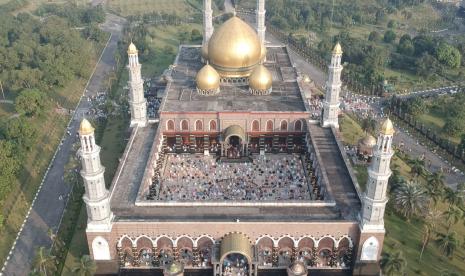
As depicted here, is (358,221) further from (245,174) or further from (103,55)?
(103,55)

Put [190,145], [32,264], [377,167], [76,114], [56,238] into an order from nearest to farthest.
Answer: [377,167], [32,264], [56,238], [190,145], [76,114]

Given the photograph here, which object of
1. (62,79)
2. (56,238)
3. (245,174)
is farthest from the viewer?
(62,79)

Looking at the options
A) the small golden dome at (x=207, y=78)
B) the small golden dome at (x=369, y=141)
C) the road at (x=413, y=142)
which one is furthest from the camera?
the small golden dome at (x=207, y=78)

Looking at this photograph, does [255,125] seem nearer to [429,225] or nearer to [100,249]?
[429,225]

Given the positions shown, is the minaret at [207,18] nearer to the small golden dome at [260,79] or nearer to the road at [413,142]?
the small golden dome at [260,79]

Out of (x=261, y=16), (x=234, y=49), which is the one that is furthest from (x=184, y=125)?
(x=261, y=16)

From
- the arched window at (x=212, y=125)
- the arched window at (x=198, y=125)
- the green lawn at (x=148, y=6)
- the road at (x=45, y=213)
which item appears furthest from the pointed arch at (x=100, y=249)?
the green lawn at (x=148, y=6)

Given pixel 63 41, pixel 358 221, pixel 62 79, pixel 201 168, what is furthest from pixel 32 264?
pixel 63 41

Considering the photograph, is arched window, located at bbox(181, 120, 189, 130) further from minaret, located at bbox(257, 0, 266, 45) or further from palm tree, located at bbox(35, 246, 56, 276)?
palm tree, located at bbox(35, 246, 56, 276)
